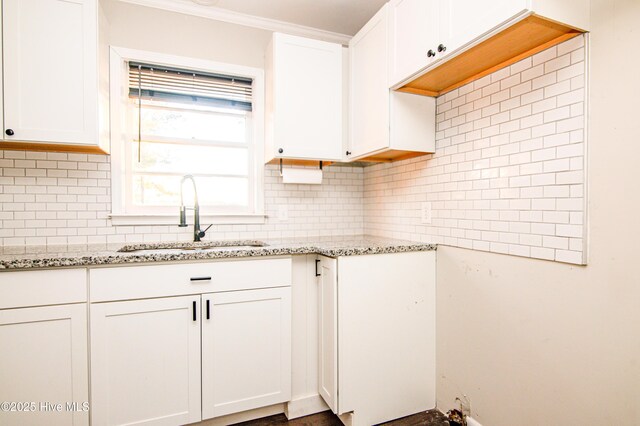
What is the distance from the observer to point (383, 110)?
6.35 ft

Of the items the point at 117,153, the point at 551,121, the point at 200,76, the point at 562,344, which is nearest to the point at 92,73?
the point at 117,153

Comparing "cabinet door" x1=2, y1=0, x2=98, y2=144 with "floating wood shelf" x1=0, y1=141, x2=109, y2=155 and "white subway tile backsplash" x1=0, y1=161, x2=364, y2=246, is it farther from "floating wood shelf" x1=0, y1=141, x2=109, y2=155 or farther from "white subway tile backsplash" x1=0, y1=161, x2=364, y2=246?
"white subway tile backsplash" x1=0, y1=161, x2=364, y2=246

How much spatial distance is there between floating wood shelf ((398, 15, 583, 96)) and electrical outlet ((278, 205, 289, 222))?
1.16 m

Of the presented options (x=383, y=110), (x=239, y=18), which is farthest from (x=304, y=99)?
(x=239, y=18)

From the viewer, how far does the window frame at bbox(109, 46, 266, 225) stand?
2.08 m

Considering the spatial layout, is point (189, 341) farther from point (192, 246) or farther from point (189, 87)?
point (189, 87)

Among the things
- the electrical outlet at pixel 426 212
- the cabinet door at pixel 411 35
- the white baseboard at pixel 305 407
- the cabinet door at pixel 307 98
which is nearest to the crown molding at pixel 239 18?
the cabinet door at pixel 307 98

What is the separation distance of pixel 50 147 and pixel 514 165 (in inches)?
95.6

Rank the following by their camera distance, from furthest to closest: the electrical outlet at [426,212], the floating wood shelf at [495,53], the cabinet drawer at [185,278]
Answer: the electrical outlet at [426,212] < the cabinet drawer at [185,278] < the floating wood shelf at [495,53]

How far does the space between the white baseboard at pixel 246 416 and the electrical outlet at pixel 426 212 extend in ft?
4.59

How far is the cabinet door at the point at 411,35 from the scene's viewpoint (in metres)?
1.56

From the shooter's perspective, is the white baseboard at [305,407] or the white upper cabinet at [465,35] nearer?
the white upper cabinet at [465,35]

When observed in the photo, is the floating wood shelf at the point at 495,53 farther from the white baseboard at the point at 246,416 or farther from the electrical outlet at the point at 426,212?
the white baseboard at the point at 246,416

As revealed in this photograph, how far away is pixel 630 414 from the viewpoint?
3.70ft
